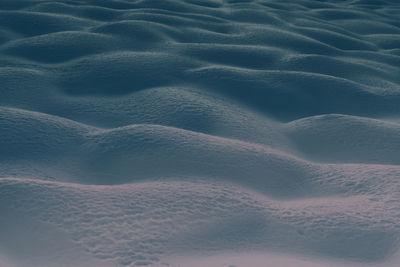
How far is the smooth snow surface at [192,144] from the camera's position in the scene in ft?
2.09

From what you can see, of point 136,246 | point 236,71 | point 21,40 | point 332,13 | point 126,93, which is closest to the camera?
point 136,246

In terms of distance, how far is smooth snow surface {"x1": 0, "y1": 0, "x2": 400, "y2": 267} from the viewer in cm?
64

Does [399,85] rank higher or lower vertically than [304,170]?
higher

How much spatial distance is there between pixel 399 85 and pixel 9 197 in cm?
124

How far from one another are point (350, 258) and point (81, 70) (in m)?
0.96

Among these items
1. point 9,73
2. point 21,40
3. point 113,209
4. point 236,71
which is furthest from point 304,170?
point 21,40

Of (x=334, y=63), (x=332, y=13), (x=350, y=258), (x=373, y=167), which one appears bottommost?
(x=350, y=258)

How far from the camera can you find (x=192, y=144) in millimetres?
881

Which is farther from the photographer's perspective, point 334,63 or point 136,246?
point 334,63

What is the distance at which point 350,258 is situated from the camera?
2.08ft

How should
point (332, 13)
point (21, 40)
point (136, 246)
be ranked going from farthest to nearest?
1. point (332, 13)
2. point (21, 40)
3. point (136, 246)

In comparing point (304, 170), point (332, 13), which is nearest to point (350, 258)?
A: point (304, 170)

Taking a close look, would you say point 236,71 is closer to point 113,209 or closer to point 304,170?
point 304,170

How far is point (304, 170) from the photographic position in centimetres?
88
